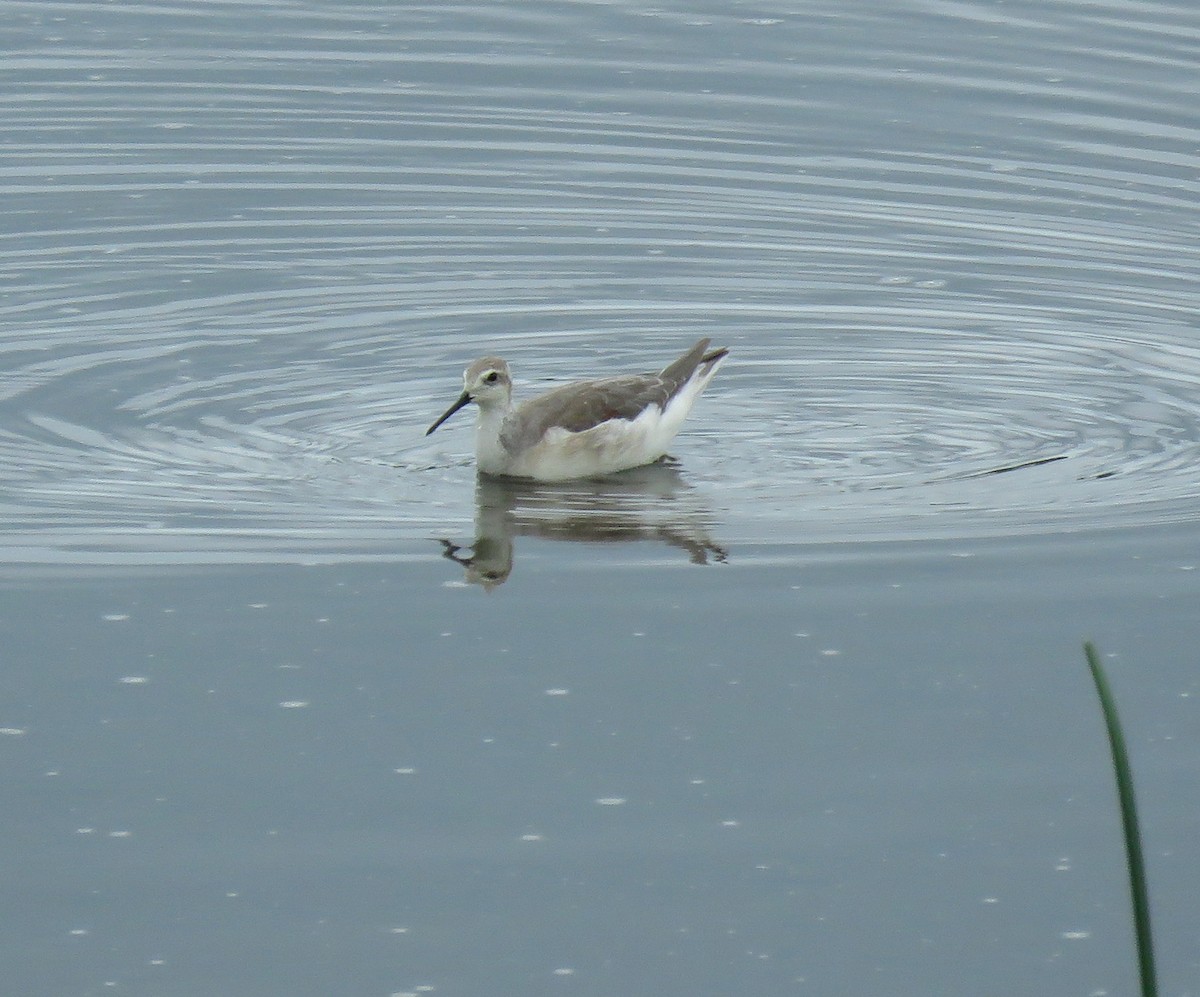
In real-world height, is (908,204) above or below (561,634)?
above

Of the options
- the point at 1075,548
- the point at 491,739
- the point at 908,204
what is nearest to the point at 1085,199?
the point at 908,204

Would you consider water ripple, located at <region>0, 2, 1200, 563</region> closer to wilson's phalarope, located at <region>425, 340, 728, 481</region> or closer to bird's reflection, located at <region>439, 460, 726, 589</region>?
bird's reflection, located at <region>439, 460, 726, 589</region>

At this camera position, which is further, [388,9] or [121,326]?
[388,9]

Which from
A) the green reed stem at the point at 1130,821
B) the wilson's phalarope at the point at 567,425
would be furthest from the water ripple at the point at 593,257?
the green reed stem at the point at 1130,821

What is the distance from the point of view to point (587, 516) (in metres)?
11.9

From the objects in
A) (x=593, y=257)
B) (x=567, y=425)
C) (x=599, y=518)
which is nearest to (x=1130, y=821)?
(x=599, y=518)

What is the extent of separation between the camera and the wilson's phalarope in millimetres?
12531

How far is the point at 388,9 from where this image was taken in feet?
75.4

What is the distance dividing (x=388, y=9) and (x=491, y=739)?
50.4 ft

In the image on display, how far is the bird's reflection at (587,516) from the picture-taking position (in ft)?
36.2

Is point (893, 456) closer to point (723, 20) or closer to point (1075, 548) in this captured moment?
point (1075, 548)

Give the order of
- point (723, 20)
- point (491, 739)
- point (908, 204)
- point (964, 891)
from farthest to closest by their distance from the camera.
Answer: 1. point (723, 20)
2. point (908, 204)
3. point (491, 739)
4. point (964, 891)

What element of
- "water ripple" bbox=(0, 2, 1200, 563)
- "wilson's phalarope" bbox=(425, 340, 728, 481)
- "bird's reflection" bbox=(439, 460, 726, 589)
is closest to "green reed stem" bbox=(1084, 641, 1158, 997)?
"bird's reflection" bbox=(439, 460, 726, 589)

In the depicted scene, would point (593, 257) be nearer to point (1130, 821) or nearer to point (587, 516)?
point (587, 516)
